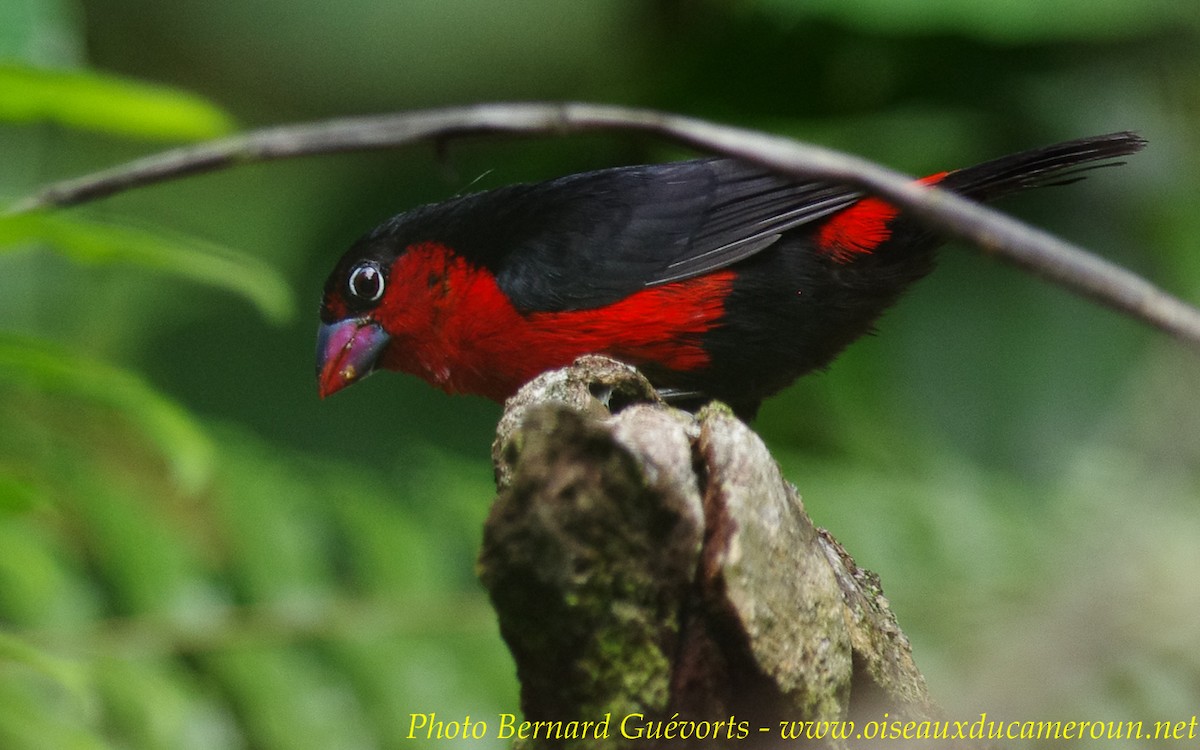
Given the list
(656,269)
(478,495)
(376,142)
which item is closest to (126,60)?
(478,495)

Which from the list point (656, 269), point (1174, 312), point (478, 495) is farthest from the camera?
point (478, 495)

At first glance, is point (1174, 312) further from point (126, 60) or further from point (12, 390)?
point (126, 60)

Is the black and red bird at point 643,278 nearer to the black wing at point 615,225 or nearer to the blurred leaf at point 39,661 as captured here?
the black wing at point 615,225

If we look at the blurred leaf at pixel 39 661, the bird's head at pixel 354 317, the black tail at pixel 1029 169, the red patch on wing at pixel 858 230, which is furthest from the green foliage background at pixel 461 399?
the blurred leaf at pixel 39 661

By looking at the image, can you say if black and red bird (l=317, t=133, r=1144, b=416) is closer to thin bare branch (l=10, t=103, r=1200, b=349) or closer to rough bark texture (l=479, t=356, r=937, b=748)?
rough bark texture (l=479, t=356, r=937, b=748)

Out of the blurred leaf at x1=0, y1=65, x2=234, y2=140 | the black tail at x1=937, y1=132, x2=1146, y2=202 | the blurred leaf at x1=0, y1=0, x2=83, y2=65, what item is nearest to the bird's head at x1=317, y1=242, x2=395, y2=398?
the blurred leaf at x1=0, y1=65, x2=234, y2=140

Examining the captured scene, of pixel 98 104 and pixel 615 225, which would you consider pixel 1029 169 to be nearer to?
pixel 615 225

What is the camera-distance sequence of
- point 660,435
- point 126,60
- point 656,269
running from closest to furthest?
1. point 660,435
2. point 656,269
3. point 126,60
